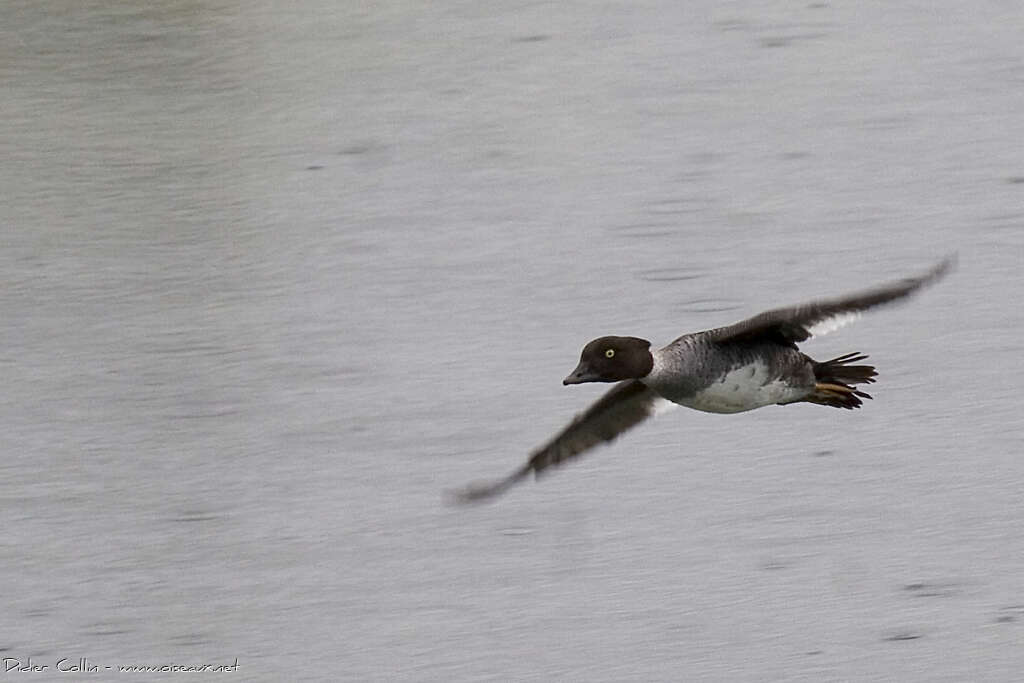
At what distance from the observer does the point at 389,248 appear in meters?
5.96

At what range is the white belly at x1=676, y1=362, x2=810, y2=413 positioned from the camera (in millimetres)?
4184

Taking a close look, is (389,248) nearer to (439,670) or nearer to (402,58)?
(402,58)

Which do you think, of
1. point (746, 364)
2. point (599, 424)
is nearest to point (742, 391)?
point (746, 364)

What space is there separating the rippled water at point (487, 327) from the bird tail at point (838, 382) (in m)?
0.51

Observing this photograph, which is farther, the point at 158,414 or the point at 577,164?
the point at 577,164

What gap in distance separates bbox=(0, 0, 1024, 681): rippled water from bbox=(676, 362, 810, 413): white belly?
0.61 meters

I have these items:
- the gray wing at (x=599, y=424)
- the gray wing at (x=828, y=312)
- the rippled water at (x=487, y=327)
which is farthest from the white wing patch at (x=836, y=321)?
the rippled water at (x=487, y=327)

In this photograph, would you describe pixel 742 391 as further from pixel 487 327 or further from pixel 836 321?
pixel 487 327

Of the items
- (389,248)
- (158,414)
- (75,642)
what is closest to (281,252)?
(389,248)

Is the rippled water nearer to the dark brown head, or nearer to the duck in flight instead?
the duck in flight

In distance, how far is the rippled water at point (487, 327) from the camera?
15.4 feet

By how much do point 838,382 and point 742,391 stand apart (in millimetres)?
298

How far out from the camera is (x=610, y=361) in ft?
13.4

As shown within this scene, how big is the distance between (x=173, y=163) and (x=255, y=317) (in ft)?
2.87
